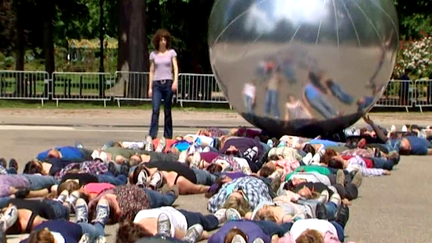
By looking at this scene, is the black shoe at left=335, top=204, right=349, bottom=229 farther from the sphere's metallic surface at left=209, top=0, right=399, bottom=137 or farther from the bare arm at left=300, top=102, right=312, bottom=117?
the bare arm at left=300, top=102, right=312, bottom=117

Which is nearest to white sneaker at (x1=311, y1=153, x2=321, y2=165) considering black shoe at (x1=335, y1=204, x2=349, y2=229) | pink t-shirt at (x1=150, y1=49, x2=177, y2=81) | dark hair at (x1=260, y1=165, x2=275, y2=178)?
dark hair at (x1=260, y1=165, x2=275, y2=178)

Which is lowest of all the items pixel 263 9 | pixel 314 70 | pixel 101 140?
pixel 101 140

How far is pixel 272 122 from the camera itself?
1148 cm

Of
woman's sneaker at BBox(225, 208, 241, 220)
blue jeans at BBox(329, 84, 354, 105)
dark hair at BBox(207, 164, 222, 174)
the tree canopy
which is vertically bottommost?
woman's sneaker at BBox(225, 208, 241, 220)

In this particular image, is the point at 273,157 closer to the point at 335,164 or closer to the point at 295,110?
the point at 335,164

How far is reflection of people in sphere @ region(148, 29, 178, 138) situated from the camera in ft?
42.5

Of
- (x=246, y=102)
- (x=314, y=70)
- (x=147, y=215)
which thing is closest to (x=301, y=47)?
(x=314, y=70)

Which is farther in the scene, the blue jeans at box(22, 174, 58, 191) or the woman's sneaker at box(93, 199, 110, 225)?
the blue jeans at box(22, 174, 58, 191)

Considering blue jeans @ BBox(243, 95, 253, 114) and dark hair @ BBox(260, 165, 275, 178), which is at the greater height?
blue jeans @ BBox(243, 95, 253, 114)

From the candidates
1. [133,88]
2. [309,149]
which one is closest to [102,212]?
[309,149]

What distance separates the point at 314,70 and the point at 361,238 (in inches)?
170

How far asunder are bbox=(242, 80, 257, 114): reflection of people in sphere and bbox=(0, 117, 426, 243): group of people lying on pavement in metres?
0.48

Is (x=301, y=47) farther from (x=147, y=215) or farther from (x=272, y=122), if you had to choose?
(x=147, y=215)

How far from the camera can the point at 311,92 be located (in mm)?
10953
